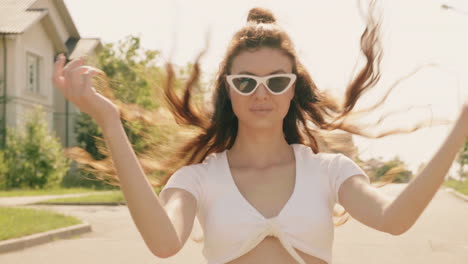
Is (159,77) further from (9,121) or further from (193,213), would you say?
(9,121)

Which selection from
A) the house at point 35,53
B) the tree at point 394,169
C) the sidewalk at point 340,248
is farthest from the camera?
the house at point 35,53

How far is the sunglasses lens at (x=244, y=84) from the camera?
283 cm

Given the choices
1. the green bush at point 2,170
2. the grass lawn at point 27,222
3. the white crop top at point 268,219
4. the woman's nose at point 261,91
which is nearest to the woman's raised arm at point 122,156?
the white crop top at point 268,219


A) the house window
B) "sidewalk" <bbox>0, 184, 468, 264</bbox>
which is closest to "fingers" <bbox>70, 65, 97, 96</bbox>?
"sidewalk" <bbox>0, 184, 468, 264</bbox>

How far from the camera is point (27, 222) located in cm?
1229

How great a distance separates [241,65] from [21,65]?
3054cm

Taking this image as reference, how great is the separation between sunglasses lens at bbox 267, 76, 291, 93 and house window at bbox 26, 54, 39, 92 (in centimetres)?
3252

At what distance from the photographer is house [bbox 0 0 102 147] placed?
103 feet

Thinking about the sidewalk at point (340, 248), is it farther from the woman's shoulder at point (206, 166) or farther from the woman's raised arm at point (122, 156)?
the woman's raised arm at point (122, 156)

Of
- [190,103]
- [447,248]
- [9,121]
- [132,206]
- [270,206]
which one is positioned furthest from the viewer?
[9,121]

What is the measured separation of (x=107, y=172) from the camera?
330 centimetres

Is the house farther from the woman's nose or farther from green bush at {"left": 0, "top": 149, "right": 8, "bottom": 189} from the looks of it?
the woman's nose

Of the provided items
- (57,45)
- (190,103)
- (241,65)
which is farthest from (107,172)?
(57,45)

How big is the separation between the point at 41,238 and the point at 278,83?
876cm
